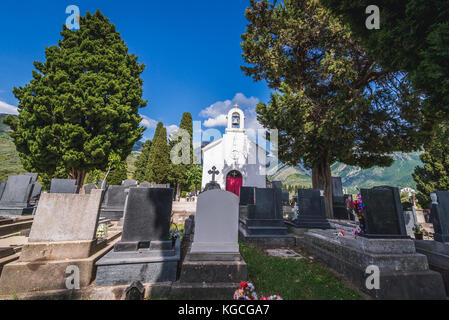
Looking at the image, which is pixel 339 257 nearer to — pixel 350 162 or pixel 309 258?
pixel 309 258

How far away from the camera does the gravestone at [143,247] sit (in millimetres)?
3021

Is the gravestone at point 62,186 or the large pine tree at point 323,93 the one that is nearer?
the gravestone at point 62,186

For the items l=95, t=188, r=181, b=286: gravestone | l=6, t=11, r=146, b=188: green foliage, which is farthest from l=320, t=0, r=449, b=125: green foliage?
l=6, t=11, r=146, b=188: green foliage

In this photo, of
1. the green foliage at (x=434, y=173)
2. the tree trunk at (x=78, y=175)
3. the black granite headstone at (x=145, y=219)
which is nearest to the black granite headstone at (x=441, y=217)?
the black granite headstone at (x=145, y=219)

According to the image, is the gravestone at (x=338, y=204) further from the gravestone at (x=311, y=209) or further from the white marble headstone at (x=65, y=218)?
the white marble headstone at (x=65, y=218)

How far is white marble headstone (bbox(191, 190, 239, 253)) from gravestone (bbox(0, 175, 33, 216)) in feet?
24.3

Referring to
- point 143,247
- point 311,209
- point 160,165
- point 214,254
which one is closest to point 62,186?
point 143,247

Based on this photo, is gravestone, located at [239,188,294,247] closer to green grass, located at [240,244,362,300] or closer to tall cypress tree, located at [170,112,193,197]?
green grass, located at [240,244,362,300]

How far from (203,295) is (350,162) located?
446 inches

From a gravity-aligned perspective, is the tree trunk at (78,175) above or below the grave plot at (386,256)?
above

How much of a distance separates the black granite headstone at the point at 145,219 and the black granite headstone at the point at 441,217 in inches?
228

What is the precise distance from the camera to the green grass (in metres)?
2.90

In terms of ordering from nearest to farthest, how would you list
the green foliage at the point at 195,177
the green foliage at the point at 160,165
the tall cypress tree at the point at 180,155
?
1. the green foliage at the point at 195,177
2. the green foliage at the point at 160,165
3. the tall cypress tree at the point at 180,155

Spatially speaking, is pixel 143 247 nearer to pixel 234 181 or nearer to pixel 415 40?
pixel 415 40
